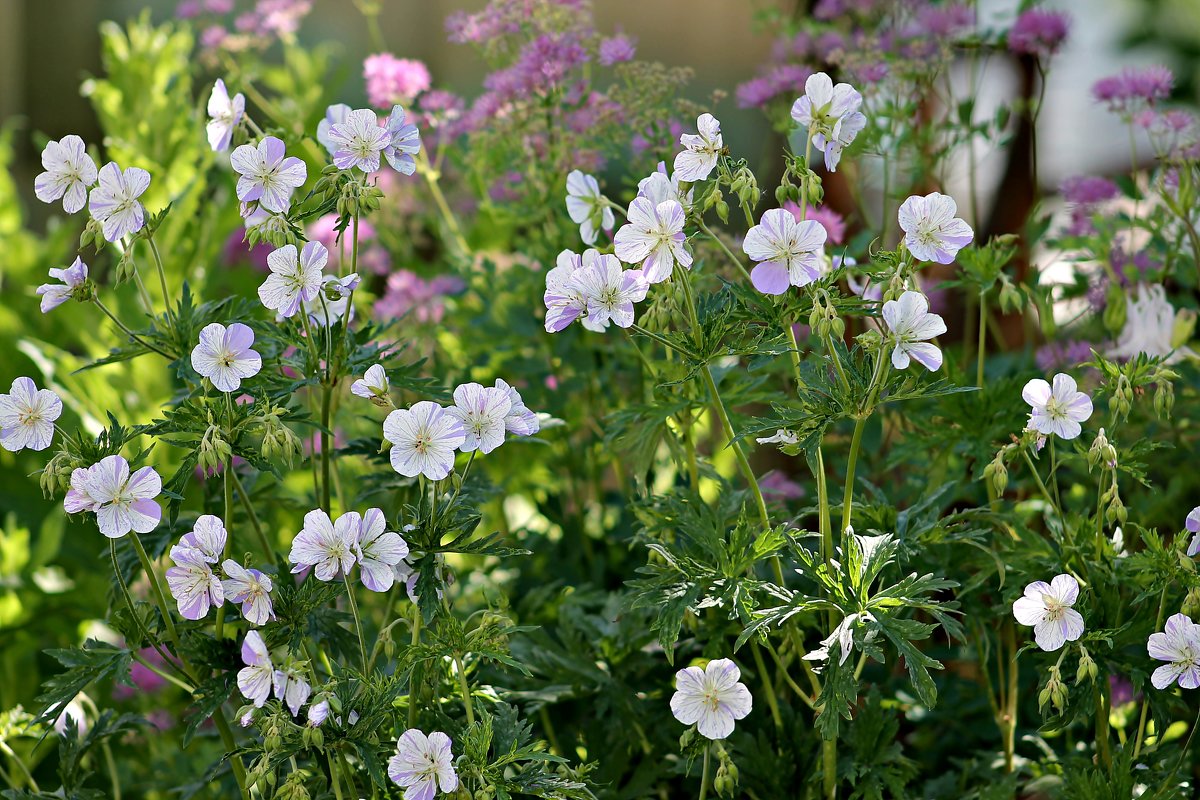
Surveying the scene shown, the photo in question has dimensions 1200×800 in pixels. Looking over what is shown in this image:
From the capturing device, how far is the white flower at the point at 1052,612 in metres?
0.82

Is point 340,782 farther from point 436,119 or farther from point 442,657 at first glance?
point 436,119

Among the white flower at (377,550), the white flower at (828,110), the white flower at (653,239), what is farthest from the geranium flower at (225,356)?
the white flower at (828,110)

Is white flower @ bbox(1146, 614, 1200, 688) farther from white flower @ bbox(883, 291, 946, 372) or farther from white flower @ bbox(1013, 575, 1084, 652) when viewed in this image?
white flower @ bbox(883, 291, 946, 372)

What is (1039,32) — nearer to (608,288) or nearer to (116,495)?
(608,288)

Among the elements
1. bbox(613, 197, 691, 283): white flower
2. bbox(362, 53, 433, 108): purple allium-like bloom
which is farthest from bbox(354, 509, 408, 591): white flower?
bbox(362, 53, 433, 108): purple allium-like bloom

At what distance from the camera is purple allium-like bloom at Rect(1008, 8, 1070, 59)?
137 cm

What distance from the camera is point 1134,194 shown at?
135cm

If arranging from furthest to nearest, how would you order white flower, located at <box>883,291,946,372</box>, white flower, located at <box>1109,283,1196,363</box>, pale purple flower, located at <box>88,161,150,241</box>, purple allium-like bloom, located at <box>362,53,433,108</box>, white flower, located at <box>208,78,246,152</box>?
purple allium-like bloom, located at <box>362,53,433,108</box> → white flower, located at <box>1109,283,1196,363</box> → white flower, located at <box>208,78,246,152</box> → pale purple flower, located at <box>88,161,150,241</box> → white flower, located at <box>883,291,946,372</box>

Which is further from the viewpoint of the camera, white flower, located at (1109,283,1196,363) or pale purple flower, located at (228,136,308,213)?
white flower, located at (1109,283,1196,363)

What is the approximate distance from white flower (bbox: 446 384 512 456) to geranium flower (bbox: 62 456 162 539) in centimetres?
21

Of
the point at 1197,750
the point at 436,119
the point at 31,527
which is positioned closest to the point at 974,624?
the point at 1197,750

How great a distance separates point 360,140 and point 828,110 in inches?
13.3

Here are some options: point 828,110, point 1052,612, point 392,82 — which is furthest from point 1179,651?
point 392,82

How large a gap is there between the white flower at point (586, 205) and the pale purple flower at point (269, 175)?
211mm
